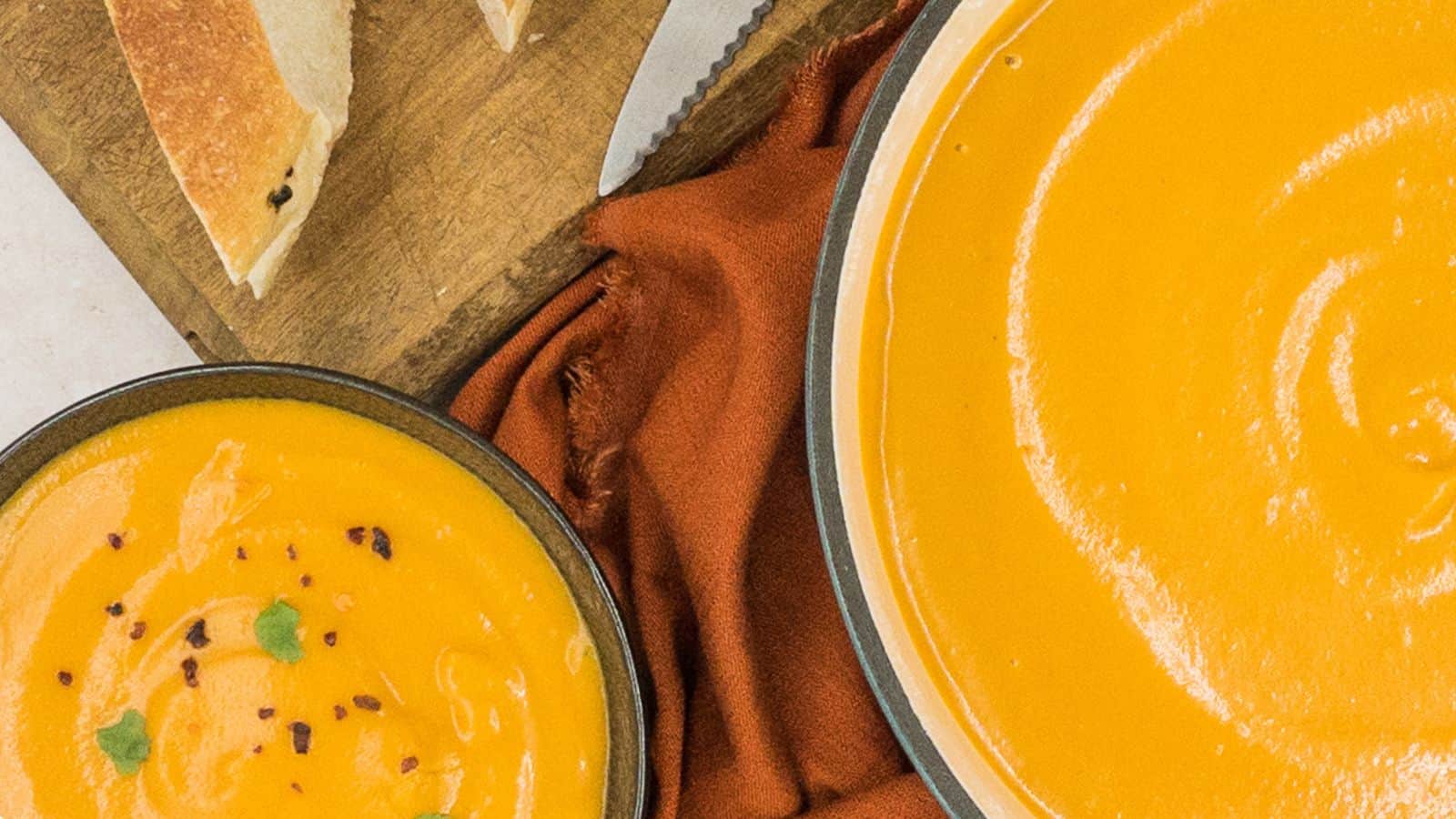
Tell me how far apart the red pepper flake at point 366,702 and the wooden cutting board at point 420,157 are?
36 centimetres

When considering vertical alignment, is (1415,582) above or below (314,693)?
below

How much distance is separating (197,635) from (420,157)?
0.51 meters

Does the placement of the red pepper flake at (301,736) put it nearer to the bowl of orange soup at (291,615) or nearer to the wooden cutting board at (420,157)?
the bowl of orange soup at (291,615)

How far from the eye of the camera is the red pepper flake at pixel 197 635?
3.85ft

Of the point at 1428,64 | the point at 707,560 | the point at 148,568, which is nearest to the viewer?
the point at 1428,64

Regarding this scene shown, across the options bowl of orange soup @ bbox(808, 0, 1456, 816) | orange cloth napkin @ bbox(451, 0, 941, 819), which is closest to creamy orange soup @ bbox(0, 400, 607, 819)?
orange cloth napkin @ bbox(451, 0, 941, 819)

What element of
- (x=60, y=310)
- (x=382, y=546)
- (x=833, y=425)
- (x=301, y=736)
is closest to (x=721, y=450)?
(x=833, y=425)

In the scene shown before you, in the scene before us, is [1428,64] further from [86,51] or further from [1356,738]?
[86,51]

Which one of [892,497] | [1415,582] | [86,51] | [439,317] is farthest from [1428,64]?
[86,51]

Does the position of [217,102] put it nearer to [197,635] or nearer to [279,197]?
[279,197]

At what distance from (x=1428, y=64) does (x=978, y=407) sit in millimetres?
433

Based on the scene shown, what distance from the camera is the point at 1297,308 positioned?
1077 mm

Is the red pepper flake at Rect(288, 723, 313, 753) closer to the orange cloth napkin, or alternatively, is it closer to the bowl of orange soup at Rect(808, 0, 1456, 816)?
the orange cloth napkin

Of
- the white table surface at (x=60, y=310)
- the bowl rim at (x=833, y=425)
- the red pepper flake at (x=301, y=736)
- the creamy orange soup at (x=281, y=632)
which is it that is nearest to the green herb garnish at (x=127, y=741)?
the creamy orange soup at (x=281, y=632)
